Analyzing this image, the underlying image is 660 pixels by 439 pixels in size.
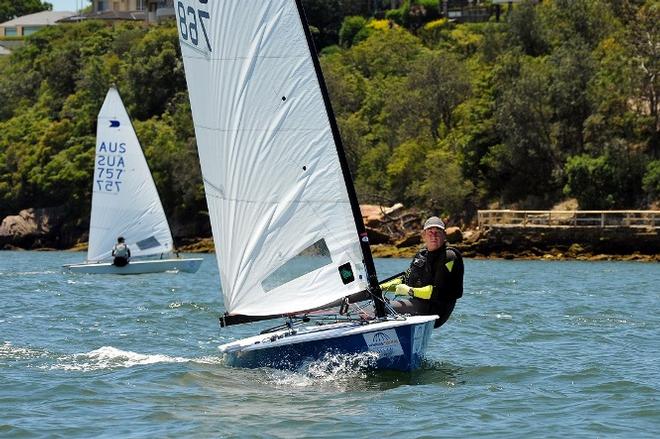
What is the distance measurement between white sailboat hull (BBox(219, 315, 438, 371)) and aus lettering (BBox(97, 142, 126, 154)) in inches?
954

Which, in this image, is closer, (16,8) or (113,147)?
(113,147)

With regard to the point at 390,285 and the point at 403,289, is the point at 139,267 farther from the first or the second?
the point at 403,289

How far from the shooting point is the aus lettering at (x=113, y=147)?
38.2 meters

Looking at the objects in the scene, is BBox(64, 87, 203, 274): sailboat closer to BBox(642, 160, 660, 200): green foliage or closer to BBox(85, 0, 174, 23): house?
BBox(642, 160, 660, 200): green foliage

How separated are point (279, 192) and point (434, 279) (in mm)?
1974

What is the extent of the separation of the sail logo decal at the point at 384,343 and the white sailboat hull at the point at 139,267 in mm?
23251

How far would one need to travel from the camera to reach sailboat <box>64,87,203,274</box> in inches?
1487

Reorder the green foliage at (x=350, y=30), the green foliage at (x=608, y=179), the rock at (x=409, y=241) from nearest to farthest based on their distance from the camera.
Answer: the green foliage at (x=608, y=179) → the rock at (x=409, y=241) → the green foliage at (x=350, y=30)

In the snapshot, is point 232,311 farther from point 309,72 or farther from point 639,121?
point 639,121

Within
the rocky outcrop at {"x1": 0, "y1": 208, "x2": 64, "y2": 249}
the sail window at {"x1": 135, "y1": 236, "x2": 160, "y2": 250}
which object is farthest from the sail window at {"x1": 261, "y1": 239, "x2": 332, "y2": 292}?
the rocky outcrop at {"x1": 0, "y1": 208, "x2": 64, "y2": 249}

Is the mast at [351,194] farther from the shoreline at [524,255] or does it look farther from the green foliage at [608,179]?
the green foliage at [608,179]

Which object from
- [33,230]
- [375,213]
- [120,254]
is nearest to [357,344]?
[120,254]

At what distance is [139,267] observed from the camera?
121 feet

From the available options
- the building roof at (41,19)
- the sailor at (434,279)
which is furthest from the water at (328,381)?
the building roof at (41,19)
